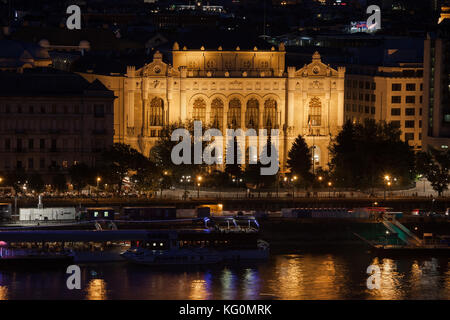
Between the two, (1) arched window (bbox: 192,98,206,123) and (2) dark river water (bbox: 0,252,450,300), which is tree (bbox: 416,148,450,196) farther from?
(1) arched window (bbox: 192,98,206,123)

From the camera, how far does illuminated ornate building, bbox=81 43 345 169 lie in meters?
158

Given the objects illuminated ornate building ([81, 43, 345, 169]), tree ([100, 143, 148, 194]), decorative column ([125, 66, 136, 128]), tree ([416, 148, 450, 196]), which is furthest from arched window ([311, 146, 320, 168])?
tree ([100, 143, 148, 194])

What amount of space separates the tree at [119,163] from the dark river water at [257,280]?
63.5ft

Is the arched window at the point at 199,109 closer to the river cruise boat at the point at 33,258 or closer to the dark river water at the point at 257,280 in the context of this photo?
the dark river water at the point at 257,280

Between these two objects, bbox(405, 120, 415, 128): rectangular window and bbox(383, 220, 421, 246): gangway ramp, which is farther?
bbox(405, 120, 415, 128): rectangular window

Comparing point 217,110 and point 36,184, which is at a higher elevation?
point 217,110

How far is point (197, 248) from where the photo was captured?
120000 mm

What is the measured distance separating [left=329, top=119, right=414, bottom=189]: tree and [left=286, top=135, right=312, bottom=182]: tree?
1722 millimetres

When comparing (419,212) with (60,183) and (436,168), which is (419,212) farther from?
(60,183)

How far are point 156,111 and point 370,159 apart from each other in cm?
2205

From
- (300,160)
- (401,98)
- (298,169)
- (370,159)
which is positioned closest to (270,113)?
(401,98)

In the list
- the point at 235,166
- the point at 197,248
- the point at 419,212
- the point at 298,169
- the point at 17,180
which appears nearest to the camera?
the point at 197,248

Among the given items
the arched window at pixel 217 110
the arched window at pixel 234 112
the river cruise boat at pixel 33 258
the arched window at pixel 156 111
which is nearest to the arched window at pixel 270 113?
the arched window at pixel 234 112

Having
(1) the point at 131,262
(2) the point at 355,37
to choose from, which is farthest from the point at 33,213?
(2) the point at 355,37
